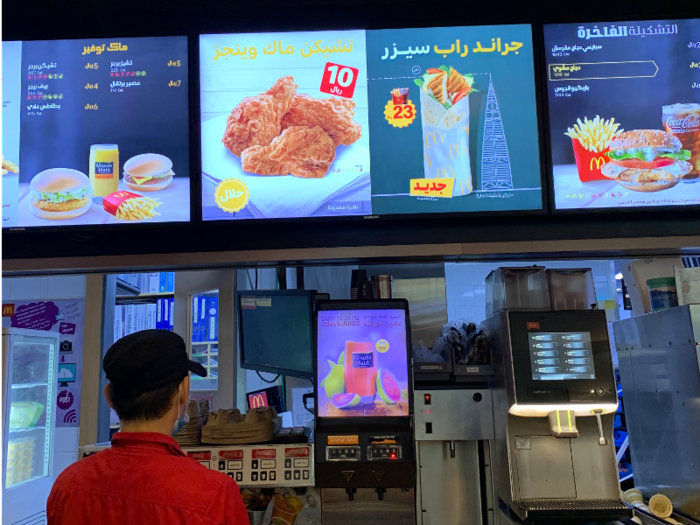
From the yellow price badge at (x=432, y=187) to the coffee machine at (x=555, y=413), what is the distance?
0.67 m

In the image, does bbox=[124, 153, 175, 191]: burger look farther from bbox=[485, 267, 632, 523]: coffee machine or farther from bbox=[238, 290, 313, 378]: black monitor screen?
bbox=[485, 267, 632, 523]: coffee machine

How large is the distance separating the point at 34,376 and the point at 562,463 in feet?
11.8

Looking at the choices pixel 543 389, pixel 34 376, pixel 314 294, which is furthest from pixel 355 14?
pixel 34 376

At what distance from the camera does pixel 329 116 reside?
9.71 feet

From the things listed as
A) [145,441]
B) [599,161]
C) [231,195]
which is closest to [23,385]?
[231,195]

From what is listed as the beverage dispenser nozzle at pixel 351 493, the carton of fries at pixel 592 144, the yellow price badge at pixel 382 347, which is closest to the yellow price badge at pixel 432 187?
the carton of fries at pixel 592 144

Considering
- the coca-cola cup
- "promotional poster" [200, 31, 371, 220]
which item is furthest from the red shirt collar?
the coca-cola cup

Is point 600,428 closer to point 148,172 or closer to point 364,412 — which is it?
point 364,412

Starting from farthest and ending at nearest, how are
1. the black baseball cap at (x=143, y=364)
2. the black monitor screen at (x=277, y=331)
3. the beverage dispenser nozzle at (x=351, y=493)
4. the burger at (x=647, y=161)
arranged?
the black monitor screen at (x=277, y=331) → the burger at (x=647, y=161) → the beverage dispenser nozzle at (x=351, y=493) → the black baseball cap at (x=143, y=364)

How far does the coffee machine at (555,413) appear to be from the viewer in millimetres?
2533

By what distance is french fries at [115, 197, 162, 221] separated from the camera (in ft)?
9.56

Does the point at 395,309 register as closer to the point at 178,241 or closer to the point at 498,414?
the point at 498,414

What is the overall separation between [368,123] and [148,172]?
45.4 inches

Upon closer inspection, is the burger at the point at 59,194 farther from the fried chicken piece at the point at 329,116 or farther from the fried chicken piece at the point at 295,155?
the fried chicken piece at the point at 329,116
